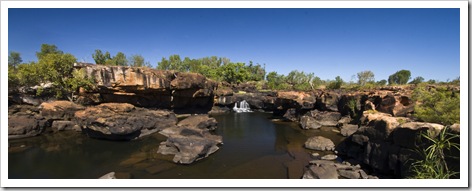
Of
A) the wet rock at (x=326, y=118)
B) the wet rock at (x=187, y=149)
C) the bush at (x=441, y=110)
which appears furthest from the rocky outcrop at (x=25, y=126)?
the bush at (x=441, y=110)

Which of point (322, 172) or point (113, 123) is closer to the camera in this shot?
point (322, 172)

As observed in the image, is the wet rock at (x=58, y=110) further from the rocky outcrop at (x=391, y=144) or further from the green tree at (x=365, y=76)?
the green tree at (x=365, y=76)

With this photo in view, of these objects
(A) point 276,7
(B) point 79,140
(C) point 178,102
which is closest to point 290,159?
(A) point 276,7

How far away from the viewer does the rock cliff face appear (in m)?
23.8

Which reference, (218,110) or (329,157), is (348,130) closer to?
(329,157)

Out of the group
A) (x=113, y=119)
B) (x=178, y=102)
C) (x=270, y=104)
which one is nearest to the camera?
(x=113, y=119)

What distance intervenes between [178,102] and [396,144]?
26.2 metres

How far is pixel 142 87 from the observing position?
24844 millimetres

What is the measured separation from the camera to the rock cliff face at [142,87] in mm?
23781

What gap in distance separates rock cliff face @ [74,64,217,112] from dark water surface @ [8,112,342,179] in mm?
6516

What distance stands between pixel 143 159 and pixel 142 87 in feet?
43.0

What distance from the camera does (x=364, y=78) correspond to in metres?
63.8

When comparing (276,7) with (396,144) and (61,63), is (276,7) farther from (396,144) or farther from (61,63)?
(61,63)

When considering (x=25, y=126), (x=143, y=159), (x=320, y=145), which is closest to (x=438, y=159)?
(x=320, y=145)
